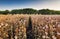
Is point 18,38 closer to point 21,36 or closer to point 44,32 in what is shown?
point 21,36

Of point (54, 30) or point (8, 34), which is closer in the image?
point (54, 30)

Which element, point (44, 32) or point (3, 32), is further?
point (3, 32)

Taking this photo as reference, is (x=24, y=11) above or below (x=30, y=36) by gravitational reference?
below

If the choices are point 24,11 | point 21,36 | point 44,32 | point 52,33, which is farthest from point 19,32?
point 24,11

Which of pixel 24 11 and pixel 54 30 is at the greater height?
pixel 54 30

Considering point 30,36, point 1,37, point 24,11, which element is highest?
point 1,37

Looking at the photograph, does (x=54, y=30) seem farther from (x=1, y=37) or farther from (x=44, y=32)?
(x=1, y=37)

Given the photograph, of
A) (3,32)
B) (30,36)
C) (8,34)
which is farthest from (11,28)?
(30,36)

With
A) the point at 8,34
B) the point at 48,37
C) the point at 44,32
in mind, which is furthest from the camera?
the point at 8,34

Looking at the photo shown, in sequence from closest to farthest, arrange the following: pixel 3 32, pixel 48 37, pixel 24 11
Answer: pixel 48 37
pixel 3 32
pixel 24 11
